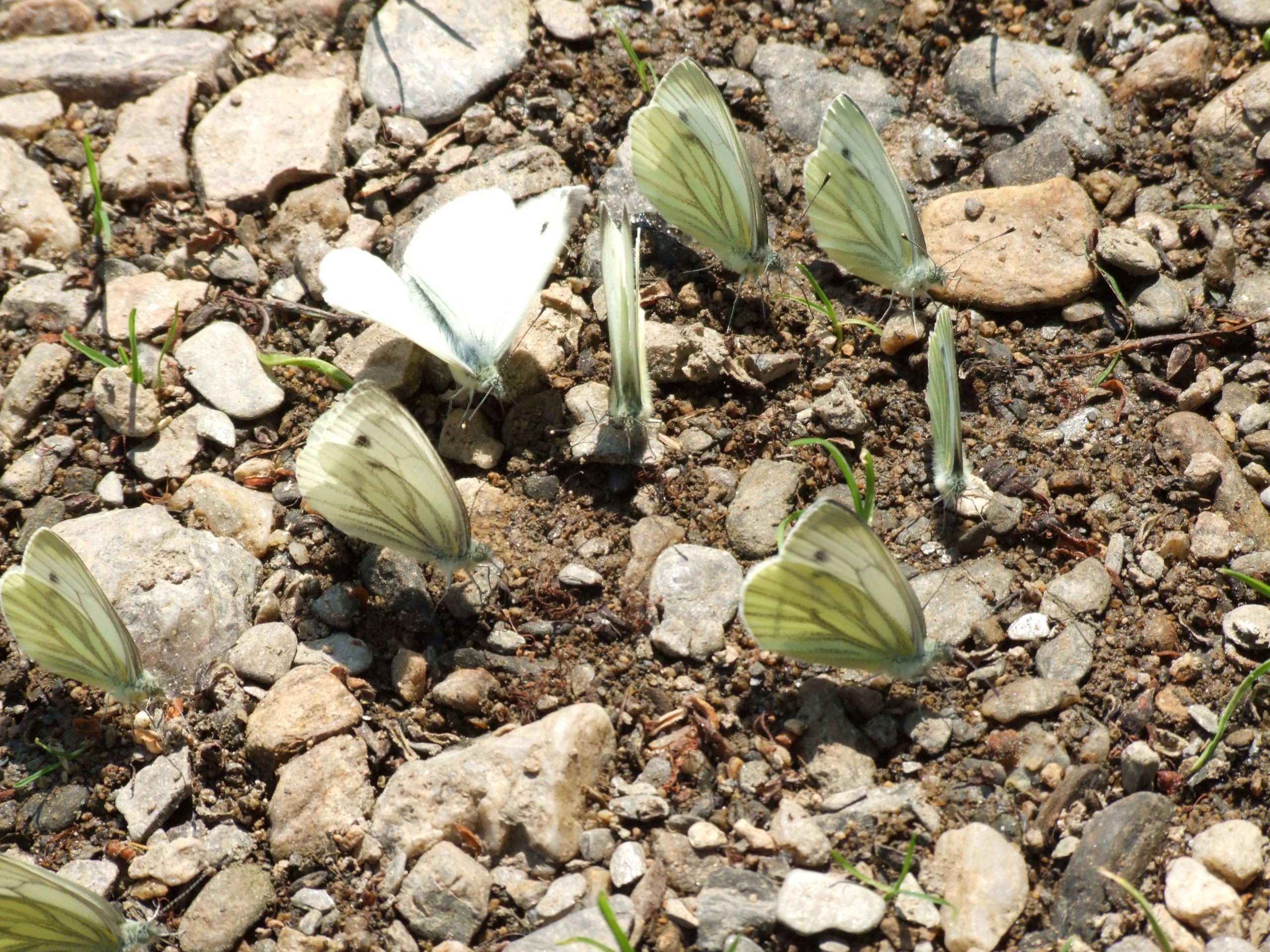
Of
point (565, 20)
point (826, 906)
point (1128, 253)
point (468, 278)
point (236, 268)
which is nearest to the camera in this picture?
Result: point (826, 906)

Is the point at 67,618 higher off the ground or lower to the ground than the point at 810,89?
lower

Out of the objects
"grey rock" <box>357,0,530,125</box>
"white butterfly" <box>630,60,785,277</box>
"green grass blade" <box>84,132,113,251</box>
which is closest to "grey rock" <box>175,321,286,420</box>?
"green grass blade" <box>84,132,113,251</box>

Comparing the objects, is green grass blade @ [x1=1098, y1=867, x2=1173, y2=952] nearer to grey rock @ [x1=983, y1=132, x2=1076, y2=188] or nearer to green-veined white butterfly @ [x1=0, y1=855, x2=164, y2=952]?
green-veined white butterfly @ [x1=0, y1=855, x2=164, y2=952]

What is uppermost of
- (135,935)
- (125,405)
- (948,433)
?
(948,433)

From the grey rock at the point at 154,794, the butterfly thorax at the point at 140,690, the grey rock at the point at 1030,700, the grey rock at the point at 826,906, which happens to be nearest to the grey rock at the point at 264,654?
the butterfly thorax at the point at 140,690

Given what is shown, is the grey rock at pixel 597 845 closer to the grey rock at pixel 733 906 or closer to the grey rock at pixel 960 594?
the grey rock at pixel 733 906

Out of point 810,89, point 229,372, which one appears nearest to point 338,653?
point 229,372

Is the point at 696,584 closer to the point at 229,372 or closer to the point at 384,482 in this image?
the point at 384,482

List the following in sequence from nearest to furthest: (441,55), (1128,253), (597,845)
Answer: (597,845), (1128,253), (441,55)
